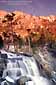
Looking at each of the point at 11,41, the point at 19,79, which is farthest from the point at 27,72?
the point at 11,41

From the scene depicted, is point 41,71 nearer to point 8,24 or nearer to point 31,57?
point 31,57

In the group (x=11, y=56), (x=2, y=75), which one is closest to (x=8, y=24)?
(x=11, y=56)

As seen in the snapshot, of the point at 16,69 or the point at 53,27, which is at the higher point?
the point at 53,27

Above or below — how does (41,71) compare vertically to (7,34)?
below

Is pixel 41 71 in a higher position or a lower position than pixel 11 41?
lower

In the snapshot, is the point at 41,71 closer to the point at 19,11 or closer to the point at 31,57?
the point at 31,57

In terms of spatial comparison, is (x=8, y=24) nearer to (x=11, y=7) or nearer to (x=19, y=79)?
(x=11, y=7)

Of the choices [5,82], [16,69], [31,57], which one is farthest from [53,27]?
[5,82]

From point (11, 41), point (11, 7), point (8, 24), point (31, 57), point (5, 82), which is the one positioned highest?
point (11, 7)
